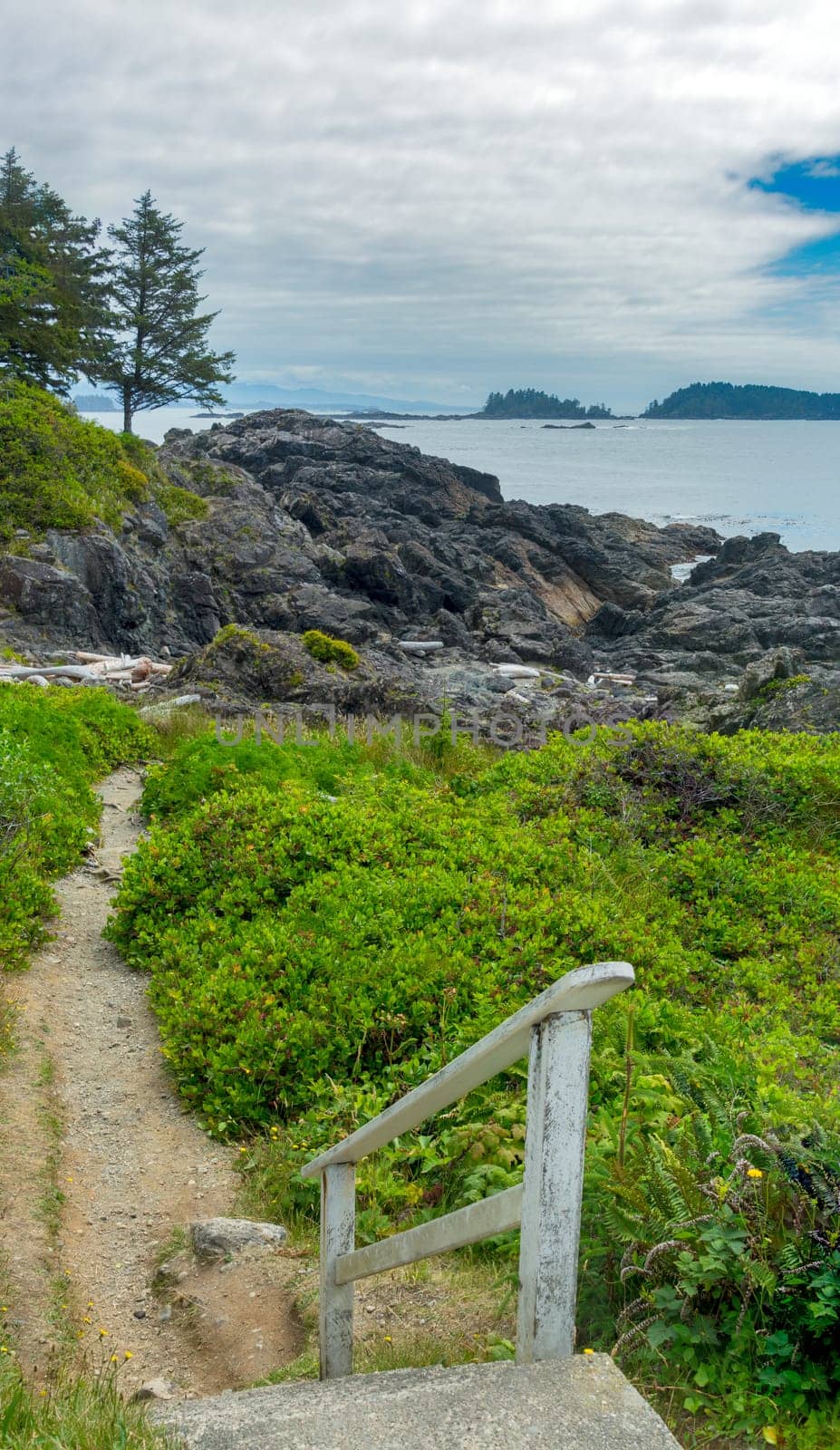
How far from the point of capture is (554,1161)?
2109 mm

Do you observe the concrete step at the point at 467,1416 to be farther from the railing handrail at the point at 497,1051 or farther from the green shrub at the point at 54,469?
the green shrub at the point at 54,469

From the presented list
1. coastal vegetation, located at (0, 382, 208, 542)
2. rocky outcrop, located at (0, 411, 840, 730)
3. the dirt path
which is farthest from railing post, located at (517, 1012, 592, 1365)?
coastal vegetation, located at (0, 382, 208, 542)

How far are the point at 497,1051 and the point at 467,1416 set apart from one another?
0.80 metres

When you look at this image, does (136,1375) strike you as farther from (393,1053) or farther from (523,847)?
(523,847)

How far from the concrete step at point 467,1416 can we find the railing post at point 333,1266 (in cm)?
44

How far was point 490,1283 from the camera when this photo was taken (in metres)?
3.77

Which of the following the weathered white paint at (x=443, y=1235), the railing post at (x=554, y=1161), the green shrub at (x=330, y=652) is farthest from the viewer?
the green shrub at (x=330, y=652)

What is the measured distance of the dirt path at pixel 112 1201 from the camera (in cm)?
380

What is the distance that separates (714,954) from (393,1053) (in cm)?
266

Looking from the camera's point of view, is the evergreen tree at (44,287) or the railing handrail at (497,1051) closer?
the railing handrail at (497,1051)

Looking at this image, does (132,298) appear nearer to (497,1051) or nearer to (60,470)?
(60,470)

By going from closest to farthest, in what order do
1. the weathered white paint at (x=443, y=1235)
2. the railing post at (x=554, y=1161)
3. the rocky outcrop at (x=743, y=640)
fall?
1. the railing post at (x=554, y=1161)
2. the weathered white paint at (x=443, y=1235)
3. the rocky outcrop at (x=743, y=640)

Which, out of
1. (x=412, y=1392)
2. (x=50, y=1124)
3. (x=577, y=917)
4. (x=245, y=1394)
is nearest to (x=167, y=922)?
(x=50, y=1124)

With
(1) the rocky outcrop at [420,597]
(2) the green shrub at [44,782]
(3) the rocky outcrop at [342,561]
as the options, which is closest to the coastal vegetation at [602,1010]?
(2) the green shrub at [44,782]
